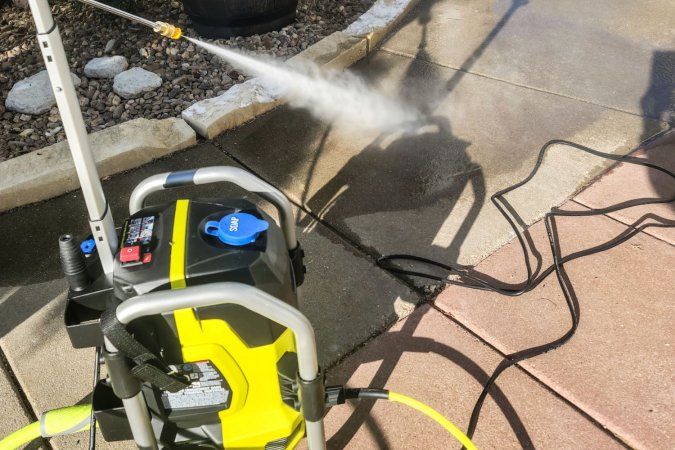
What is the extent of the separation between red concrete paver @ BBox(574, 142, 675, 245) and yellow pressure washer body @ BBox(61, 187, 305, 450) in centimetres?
190

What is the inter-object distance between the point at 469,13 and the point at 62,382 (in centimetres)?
414

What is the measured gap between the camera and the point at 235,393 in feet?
5.43

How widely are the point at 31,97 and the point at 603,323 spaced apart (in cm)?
346

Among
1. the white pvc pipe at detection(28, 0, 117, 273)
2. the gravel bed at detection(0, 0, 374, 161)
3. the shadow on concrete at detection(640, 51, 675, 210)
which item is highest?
the white pvc pipe at detection(28, 0, 117, 273)

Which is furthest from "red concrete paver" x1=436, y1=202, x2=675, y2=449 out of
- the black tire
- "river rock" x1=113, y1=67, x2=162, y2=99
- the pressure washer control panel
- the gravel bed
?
the black tire

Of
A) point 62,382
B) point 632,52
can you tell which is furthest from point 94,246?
point 632,52

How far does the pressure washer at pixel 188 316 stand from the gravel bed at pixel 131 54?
87.9 inches

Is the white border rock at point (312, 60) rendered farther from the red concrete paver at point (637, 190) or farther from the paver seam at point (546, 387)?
the red concrete paver at point (637, 190)

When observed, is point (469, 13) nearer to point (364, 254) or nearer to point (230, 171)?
point (364, 254)

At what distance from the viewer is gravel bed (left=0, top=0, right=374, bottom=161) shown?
12.2 ft

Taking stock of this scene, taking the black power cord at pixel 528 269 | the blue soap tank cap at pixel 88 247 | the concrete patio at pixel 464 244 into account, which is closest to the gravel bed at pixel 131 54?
the concrete patio at pixel 464 244

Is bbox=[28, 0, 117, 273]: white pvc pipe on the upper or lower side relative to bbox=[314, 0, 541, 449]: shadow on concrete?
upper

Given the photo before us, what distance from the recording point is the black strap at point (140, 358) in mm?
1343

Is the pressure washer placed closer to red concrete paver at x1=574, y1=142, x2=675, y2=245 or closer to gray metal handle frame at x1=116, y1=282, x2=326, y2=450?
gray metal handle frame at x1=116, y1=282, x2=326, y2=450
